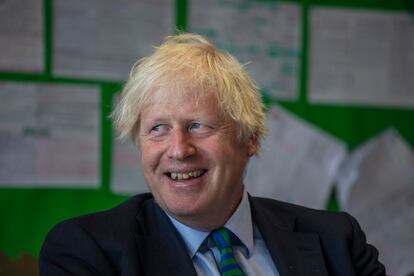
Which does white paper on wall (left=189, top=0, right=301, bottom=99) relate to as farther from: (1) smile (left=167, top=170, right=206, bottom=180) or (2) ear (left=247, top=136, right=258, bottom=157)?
(1) smile (left=167, top=170, right=206, bottom=180)

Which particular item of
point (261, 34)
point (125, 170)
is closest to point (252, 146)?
point (125, 170)

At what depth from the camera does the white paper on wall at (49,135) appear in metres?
1.82

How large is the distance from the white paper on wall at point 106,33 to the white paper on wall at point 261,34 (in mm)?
128

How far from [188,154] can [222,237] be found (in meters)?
0.23

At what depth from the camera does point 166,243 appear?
134 centimetres

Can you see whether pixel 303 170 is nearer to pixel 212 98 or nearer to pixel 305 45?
pixel 305 45

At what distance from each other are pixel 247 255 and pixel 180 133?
334mm

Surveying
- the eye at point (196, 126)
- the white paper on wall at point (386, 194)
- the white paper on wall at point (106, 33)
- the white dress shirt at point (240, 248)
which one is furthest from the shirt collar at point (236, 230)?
the white paper on wall at point (386, 194)

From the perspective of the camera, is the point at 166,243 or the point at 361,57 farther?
the point at 361,57

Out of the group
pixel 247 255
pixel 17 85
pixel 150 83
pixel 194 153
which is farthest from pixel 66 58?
pixel 247 255

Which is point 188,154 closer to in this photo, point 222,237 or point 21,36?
point 222,237

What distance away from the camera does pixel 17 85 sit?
1.83 meters

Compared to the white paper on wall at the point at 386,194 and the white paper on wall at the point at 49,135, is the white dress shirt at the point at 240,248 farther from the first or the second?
the white paper on wall at the point at 386,194

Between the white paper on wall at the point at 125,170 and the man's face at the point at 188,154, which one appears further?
the white paper on wall at the point at 125,170
